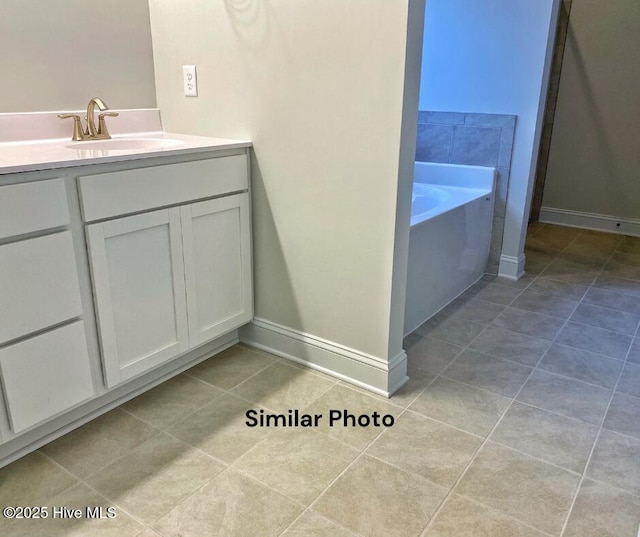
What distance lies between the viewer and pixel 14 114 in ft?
6.20

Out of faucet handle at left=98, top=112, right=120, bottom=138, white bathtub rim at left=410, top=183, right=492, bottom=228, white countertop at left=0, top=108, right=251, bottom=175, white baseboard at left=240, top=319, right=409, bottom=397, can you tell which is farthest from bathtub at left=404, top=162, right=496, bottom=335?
faucet handle at left=98, top=112, right=120, bottom=138

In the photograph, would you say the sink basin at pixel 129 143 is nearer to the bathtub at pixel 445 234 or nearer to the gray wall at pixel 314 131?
the gray wall at pixel 314 131

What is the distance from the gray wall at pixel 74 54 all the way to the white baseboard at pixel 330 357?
1.11 m

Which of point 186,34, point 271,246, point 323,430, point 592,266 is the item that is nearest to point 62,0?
point 186,34

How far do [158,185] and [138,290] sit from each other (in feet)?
1.16

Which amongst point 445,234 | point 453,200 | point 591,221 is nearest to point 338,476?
point 445,234

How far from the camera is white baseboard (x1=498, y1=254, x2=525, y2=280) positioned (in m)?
3.14

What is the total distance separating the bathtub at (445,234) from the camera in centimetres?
241

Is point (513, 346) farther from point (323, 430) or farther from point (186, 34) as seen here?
point (186, 34)

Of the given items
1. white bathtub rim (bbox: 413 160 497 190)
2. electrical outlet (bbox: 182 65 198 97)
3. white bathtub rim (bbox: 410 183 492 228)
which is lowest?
white bathtub rim (bbox: 410 183 492 228)

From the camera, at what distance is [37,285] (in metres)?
1.47

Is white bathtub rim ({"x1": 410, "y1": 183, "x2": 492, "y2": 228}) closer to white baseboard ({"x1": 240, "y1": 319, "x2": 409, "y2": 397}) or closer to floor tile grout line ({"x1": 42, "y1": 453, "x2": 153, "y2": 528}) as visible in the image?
white baseboard ({"x1": 240, "y1": 319, "x2": 409, "y2": 397})

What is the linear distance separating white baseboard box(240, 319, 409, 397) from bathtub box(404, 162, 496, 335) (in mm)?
458

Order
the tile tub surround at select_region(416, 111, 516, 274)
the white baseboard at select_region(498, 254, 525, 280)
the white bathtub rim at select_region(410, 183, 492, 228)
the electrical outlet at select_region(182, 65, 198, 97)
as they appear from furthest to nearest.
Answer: the white baseboard at select_region(498, 254, 525, 280)
the tile tub surround at select_region(416, 111, 516, 274)
the white bathtub rim at select_region(410, 183, 492, 228)
the electrical outlet at select_region(182, 65, 198, 97)
